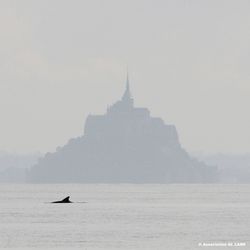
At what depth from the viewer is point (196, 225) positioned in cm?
15225

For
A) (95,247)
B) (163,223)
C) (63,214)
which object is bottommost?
(95,247)

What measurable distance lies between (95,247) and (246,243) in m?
15.3

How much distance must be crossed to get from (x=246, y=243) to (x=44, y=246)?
20032mm

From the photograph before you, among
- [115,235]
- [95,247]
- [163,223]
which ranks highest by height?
[163,223]

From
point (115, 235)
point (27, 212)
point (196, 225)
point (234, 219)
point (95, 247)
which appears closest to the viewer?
point (95, 247)

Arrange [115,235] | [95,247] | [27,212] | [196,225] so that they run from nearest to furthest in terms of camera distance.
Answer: [95,247] < [115,235] < [196,225] < [27,212]

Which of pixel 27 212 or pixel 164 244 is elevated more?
pixel 27 212

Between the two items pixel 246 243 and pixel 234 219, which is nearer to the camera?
pixel 246 243

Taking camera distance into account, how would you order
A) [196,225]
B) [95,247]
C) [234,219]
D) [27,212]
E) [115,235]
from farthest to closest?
[27,212] → [234,219] → [196,225] → [115,235] → [95,247]

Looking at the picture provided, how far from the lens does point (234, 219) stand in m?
174

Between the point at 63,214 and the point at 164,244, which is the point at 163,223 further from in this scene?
the point at 164,244

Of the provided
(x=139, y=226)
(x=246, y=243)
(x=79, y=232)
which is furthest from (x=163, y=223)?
(x=246, y=243)

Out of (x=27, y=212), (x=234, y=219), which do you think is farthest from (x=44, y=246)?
(x=27, y=212)

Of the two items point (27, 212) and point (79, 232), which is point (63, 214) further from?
point (79, 232)
